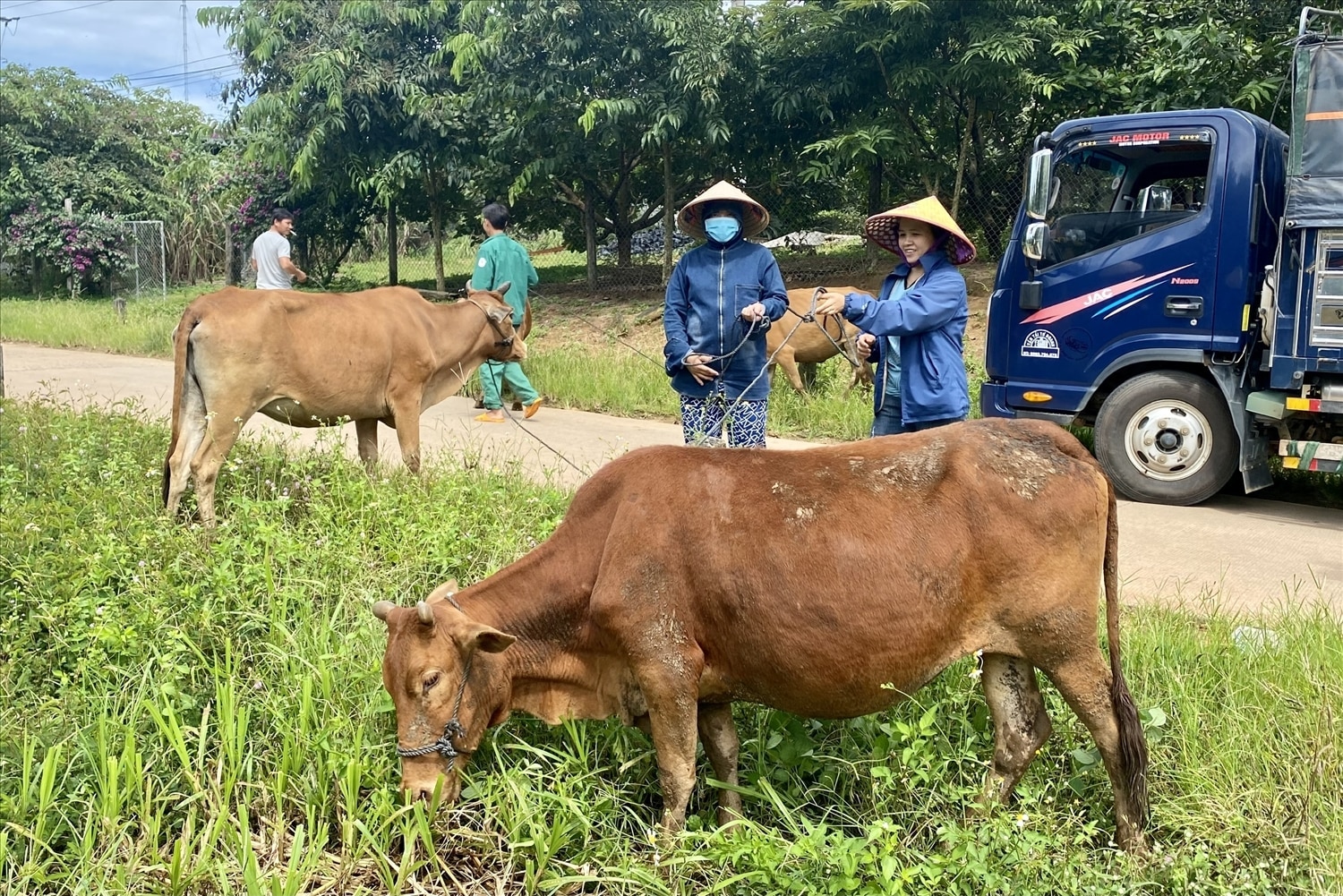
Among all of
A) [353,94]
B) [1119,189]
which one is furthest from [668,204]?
[1119,189]

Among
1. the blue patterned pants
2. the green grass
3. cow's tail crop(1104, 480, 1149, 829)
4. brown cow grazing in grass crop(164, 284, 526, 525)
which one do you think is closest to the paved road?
brown cow grazing in grass crop(164, 284, 526, 525)

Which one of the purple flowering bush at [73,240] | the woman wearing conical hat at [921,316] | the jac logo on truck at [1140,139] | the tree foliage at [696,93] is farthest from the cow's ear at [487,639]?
the purple flowering bush at [73,240]

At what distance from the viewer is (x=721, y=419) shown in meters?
5.87

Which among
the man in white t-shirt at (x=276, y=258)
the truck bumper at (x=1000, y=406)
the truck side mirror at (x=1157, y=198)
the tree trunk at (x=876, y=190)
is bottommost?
the truck bumper at (x=1000, y=406)

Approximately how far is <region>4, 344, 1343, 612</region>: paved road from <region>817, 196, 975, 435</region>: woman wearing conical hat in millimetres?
1519

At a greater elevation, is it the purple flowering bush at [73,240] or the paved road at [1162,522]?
the purple flowering bush at [73,240]

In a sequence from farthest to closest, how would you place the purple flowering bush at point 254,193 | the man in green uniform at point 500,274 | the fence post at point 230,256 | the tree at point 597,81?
1. the fence post at point 230,256
2. the purple flowering bush at point 254,193
3. the tree at point 597,81
4. the man in green uniform at point 500,274

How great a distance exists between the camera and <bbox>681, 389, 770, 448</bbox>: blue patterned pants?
5910mm

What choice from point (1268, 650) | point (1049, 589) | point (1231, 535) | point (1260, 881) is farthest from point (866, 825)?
point (1231, 535)

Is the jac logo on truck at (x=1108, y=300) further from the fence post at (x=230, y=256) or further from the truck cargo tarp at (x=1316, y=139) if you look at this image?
the fence post at (x=230, y=256)

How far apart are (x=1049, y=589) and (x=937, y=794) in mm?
811

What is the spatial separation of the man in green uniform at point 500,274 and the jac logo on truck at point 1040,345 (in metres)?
4.28

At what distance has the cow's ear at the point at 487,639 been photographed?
335cm

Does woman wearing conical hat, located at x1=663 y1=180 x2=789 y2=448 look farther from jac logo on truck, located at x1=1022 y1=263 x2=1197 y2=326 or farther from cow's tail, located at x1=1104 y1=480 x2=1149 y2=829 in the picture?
jac logo on truck, located at x1=1022 y1=263 x2=1197 y2=326
